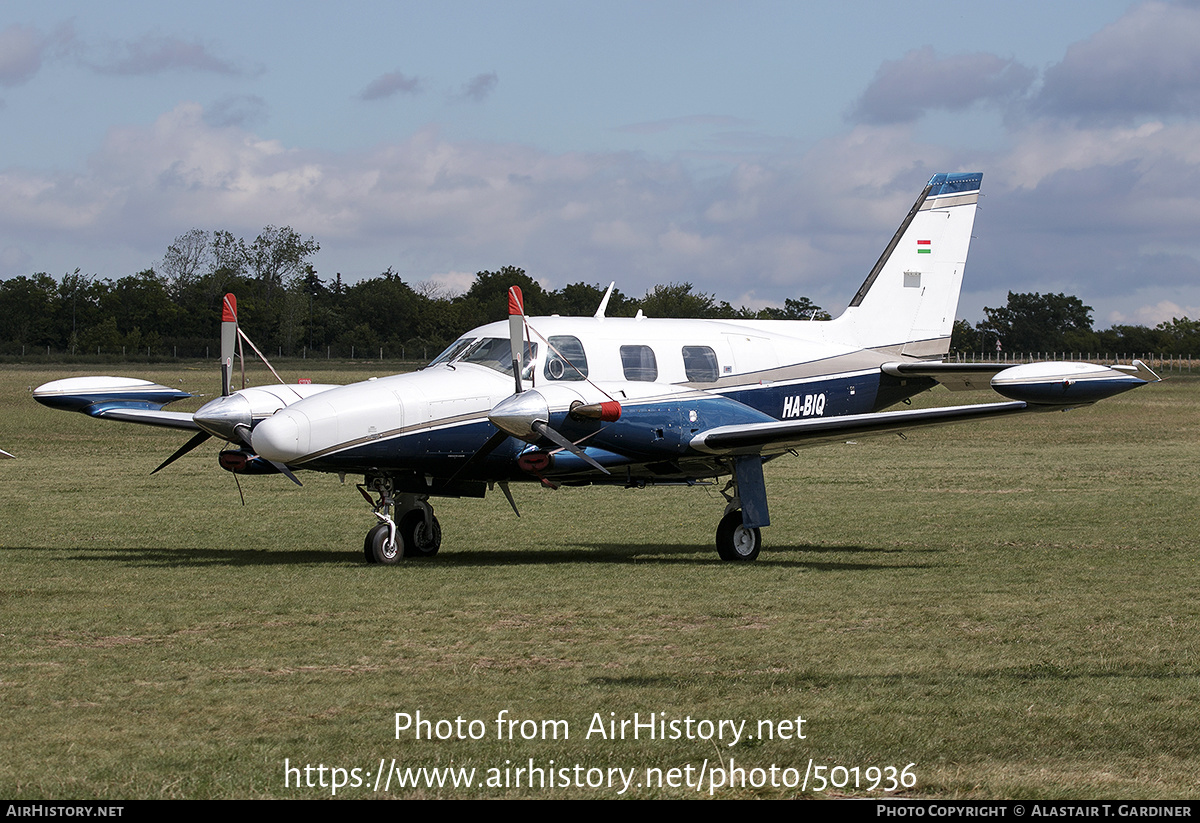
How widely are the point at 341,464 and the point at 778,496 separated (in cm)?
1276

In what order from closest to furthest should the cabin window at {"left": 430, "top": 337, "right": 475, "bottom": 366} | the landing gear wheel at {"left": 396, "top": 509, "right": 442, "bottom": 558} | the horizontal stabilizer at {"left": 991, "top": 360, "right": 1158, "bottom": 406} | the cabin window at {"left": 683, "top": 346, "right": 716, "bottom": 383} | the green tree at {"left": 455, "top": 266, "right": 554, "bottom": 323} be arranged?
the horizontal stabilizer at {"left": 991, "top": 360, "right": 1158, "bottom": 406}
the cabin window at {"left": 430, "top": 337, "right": 475, "bottom": 366}
the landing gear wheel at {"left": 396, "top": 509, "right": 442, "bottom": 558}
the cabin window at {"left": 683, "top": 346, "right": 716, "bottom": 383}
the green tree at {"left": 455, "top": 266, "right": 554, "bottom": 323}

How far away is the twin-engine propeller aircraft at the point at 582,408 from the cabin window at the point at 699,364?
0.06 ft

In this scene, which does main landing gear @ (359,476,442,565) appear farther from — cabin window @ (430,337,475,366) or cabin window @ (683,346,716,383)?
cabin window @ (683,346,716,383)

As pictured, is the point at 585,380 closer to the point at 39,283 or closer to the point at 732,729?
the point at 732,729

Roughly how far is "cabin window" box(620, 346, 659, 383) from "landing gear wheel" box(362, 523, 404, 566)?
3.71 metres

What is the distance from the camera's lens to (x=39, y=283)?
388ft

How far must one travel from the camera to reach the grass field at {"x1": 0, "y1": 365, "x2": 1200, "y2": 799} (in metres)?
7.06

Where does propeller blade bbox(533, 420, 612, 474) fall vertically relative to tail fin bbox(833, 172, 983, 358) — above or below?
below

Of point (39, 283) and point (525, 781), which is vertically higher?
point (39, 283)

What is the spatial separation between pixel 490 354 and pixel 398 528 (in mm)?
2559

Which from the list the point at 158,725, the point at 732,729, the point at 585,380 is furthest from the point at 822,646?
the point at 585,380

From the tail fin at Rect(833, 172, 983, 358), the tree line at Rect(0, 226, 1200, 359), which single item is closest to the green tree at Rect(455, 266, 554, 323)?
the tree line at Rect(0, 226, 1200, 359)

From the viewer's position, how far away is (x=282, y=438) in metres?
14.6

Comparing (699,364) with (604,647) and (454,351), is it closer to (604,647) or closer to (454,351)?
(454,351)
